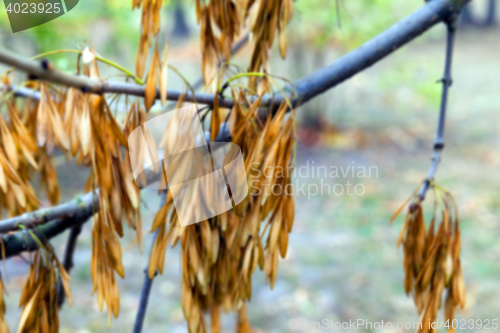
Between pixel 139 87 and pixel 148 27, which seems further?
pixel 148 27

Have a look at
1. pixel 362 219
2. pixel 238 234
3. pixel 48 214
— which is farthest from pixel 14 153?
pixel 362 219

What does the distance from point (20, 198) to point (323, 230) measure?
2747 millimetres

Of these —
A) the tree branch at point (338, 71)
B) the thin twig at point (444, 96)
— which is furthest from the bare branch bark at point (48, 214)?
the thin twig at point (444, 96)

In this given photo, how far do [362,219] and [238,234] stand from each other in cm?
282

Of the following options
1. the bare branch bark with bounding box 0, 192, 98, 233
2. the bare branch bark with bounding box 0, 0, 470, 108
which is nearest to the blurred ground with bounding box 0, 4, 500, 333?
the bare branch bark with bounding box 0, 0, 470, 108

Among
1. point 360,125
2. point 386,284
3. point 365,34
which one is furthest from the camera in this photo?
point 360,125

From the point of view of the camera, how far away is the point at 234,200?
24.8 inches

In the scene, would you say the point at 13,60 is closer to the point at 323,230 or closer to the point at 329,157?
the point at 323,230

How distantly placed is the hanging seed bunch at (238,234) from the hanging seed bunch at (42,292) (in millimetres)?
182

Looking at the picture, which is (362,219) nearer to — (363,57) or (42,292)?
(363,57)

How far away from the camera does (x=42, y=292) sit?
0.69m

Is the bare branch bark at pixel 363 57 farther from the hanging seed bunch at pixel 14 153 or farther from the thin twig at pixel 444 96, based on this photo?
the hanging seed bunch at pixel 14 153

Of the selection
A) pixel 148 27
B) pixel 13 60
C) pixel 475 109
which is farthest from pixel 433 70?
pixel 13 60

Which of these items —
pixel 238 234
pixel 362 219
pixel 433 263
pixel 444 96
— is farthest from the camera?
pixel 362 219
